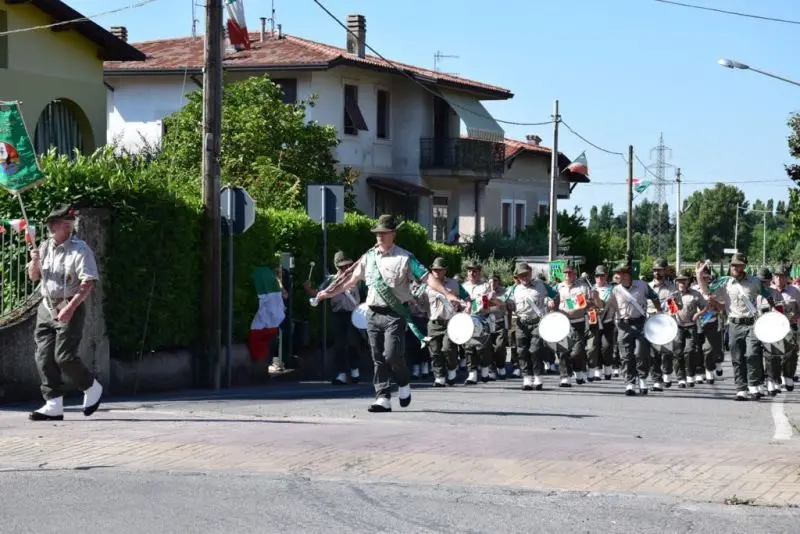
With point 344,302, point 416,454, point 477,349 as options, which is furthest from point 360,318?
point 416,454

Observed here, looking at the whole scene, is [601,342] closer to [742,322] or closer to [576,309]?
[576,309]

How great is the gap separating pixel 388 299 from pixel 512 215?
44.2 metres

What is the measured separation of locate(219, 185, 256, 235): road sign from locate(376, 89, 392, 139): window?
2909 centimetres

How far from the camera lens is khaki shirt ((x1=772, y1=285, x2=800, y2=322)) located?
73.9 feet

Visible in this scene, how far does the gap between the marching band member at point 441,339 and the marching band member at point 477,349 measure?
44 cm

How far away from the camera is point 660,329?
2069cm

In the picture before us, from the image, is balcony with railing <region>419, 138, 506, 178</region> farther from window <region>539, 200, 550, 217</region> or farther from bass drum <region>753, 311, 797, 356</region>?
bass drum <region>753, 311, 797, 356</region>

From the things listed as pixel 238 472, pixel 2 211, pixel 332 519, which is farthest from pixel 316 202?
pixel 332 519

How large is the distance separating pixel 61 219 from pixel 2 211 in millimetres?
3361

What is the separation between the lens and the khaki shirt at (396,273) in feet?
47.8

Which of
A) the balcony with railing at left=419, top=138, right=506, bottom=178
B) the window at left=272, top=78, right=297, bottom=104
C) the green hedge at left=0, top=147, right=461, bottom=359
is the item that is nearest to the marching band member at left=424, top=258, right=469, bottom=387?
the green hedge at left=0, top=147, right=461, bottom=359

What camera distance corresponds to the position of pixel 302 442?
459 inches

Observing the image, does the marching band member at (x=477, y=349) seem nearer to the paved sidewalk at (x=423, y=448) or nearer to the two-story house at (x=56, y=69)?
the paved sidewalk at (x=423, y=448)

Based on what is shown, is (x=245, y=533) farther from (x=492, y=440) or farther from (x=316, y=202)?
(x=316, y=202)
